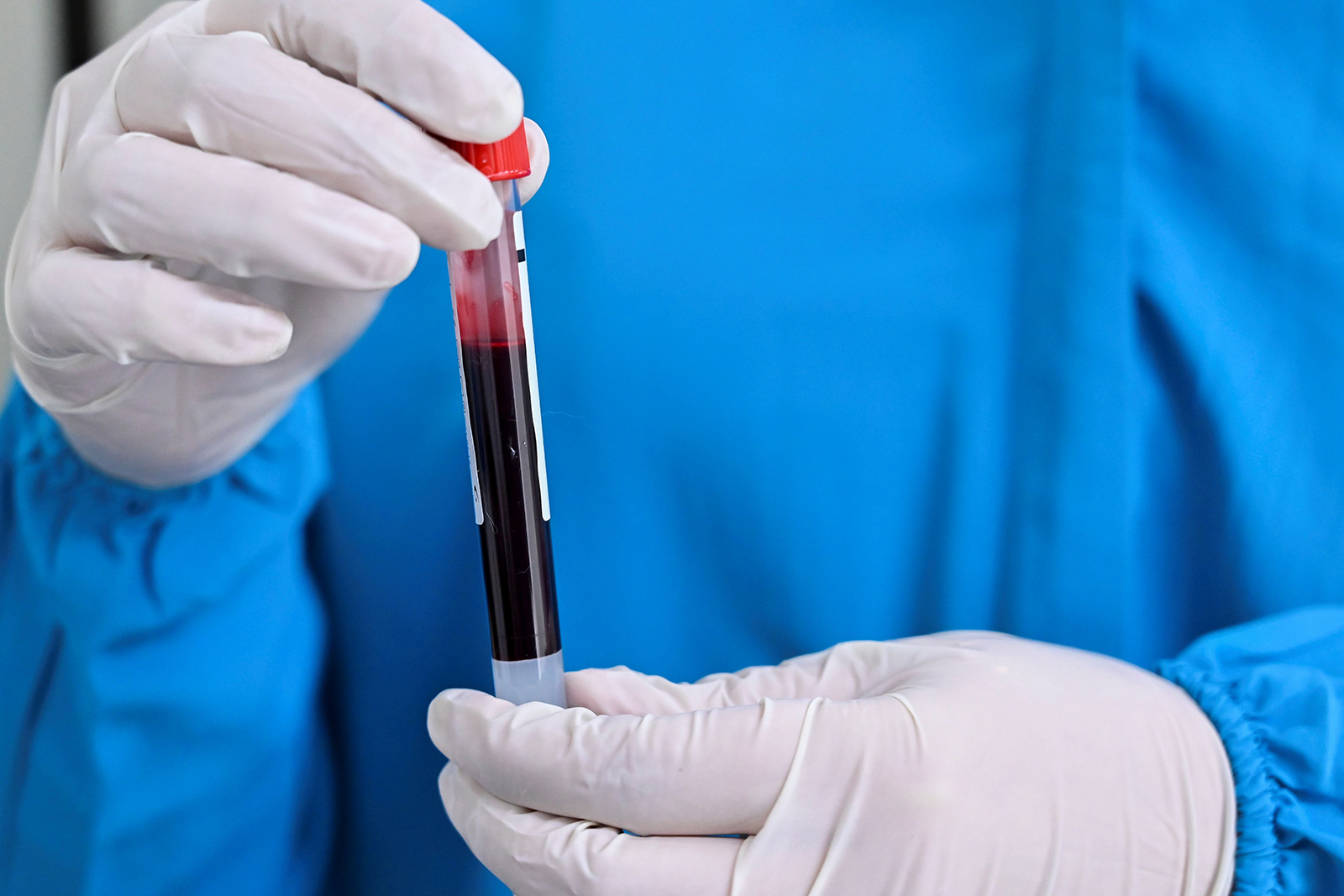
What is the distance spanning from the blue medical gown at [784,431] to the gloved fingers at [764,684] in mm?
68

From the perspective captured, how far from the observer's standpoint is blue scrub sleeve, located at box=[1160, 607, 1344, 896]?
1.75 ft

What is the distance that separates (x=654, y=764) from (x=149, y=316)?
14.4 inches

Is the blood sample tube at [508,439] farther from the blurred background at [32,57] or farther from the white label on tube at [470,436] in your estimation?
the blurred background at [32,57]

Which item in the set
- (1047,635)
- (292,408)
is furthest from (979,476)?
(292,408)

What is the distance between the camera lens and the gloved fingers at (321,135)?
48 cm

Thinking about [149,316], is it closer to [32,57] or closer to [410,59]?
[410,59]

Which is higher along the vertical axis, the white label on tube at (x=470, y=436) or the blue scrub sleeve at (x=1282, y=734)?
the white label on tube at (x=470, y=436)

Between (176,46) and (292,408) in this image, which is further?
(292,408)

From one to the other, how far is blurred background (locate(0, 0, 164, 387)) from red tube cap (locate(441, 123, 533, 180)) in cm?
90

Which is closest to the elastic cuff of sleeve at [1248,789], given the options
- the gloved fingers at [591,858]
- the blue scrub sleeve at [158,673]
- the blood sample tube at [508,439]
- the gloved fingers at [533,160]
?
the gloved fingers at [591,858]

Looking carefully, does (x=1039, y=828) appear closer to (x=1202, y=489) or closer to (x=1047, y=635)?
(x=1047, y=635)

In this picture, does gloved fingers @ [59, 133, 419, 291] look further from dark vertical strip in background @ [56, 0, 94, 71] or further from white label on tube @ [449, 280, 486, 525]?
dark vertical strip in background @ [56, 0, 94, 71]

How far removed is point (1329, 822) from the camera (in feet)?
1.75

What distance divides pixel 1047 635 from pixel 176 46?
0.67 meters
